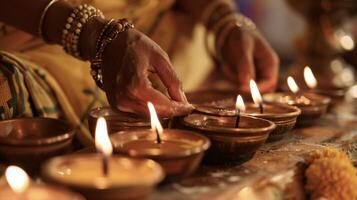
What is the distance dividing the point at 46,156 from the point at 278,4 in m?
3.49

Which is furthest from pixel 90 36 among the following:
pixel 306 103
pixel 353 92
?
pixel 353 92

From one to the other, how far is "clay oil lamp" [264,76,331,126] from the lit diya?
0.21 feet

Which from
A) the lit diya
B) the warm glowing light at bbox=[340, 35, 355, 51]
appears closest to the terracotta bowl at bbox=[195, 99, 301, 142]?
the lit diya

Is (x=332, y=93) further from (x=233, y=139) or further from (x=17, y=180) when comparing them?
(x=17, y=180)

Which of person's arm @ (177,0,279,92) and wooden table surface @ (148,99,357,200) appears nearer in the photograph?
wooden table surface @ (148,99,357,200)

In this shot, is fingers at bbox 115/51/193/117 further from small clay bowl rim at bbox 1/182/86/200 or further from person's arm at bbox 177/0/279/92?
person's arm at bbox 177/0/279/92

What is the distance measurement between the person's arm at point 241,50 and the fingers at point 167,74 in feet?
1.33

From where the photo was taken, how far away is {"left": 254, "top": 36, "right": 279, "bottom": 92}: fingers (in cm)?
127

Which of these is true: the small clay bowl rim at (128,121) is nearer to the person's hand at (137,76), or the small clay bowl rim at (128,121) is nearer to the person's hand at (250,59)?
the person's hand at (137,76)

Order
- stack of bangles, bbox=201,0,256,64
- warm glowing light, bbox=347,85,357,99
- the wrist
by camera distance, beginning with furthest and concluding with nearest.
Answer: warm glowing light, bbox=347,85,357,99 → stack of bangles, bbox=201,0,256,64 → the wrist

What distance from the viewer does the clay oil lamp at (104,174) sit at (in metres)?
0.58

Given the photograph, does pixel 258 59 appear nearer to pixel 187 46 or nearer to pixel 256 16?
pixel 187 46

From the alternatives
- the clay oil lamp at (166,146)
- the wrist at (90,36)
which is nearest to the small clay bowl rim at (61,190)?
the clay oil lamp at (166,146)

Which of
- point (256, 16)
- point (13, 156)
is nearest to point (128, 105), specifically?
point (13, 156)
